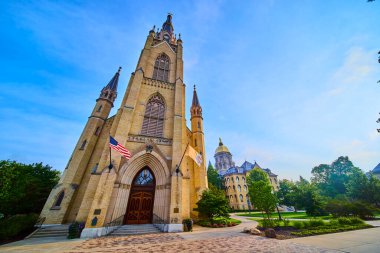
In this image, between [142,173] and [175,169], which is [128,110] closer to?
[142,173]

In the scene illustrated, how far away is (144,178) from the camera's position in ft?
45.2

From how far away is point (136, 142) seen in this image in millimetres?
13984

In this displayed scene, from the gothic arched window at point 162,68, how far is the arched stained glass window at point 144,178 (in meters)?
12.2

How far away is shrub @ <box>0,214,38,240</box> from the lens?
28.0ft

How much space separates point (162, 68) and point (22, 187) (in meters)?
18.1

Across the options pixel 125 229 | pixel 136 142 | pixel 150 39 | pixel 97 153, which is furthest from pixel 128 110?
pixel 150 39

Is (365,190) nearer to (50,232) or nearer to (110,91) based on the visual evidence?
(50,232)

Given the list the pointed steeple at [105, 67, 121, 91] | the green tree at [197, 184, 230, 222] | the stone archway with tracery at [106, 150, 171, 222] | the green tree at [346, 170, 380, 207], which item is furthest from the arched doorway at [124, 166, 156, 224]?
the green tree at [346, 170, 380, 207]

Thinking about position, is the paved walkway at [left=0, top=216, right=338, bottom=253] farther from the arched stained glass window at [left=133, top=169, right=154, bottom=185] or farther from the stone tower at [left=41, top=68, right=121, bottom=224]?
the arched stained glass window at [left=133, top=169, right=154, bottom=185]

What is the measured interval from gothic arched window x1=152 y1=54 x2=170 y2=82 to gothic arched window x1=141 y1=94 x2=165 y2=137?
3.46 metres

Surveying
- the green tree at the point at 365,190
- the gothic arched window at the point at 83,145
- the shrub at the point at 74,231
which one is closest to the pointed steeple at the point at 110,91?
the gothic arched window at the point at 83,145

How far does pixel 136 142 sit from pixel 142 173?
3.01 m

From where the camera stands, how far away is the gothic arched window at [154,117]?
51.4 ft

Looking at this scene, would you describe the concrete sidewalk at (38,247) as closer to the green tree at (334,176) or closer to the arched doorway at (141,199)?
the arched doorway at (141,199)
